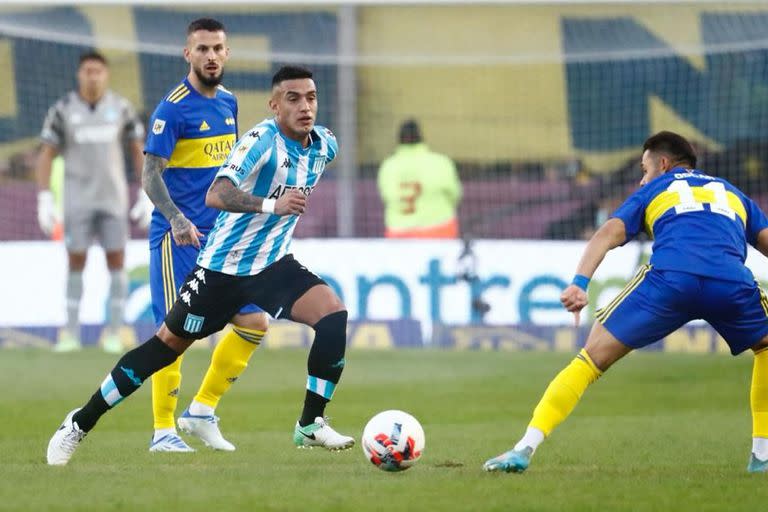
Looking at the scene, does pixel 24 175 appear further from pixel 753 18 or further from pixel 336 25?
pixel 753 18

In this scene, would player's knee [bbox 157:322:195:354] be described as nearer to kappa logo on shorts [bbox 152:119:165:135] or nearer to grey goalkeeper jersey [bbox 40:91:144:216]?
kappa logo on shorts [bbox 152:119:165:135]

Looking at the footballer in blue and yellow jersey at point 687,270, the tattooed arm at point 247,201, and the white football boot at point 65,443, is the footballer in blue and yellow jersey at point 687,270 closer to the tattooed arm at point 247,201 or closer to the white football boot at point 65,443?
the tattooed arm at point 247,201

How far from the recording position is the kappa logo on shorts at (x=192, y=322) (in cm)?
858

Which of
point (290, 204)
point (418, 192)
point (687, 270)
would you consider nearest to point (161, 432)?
point (290, 204)

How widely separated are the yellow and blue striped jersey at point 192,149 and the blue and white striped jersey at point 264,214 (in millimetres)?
648

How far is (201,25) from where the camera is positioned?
31.0 feet

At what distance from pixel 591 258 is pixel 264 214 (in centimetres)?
196

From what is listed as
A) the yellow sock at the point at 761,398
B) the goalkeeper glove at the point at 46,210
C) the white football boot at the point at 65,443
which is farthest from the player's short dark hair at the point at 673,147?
the goalkeeper glove at the point at 46,210

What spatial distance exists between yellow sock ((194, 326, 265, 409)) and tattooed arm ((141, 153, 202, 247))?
70cm

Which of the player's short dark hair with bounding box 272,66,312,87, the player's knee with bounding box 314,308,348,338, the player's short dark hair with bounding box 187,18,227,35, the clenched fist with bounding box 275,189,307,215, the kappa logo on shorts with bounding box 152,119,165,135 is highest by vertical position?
the player's short dark hair with bounding box 187,18,227,35

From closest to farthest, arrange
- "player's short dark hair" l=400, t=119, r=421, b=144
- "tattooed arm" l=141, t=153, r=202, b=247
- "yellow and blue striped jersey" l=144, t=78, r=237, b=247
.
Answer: "tattooed arm" l=141, t=153, r=202, b=247
"yellow and blue striped jersey" l=144, t=78, r=237, b=247
"player's short dark hair" l=400, t=119, r=421, b=144

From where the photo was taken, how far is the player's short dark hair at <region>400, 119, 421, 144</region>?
62.3 feet

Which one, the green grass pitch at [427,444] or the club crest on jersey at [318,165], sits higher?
the club crest on jersey at [318,165]

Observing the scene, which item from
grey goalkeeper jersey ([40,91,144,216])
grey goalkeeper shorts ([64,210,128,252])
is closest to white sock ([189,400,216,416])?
grey goalkeeper shorts ([64,210,128,252])
